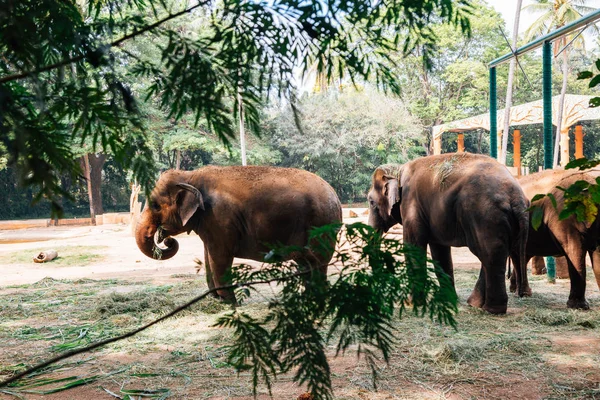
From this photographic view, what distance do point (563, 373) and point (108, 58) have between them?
11.4 feet

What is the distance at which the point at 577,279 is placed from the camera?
593 cm

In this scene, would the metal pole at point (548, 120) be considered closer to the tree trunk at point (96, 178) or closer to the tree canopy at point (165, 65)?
the tree canopy at point (165, 65)

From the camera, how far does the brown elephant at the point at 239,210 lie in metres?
6.70

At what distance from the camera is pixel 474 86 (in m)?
35.8

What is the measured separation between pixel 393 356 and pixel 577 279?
2.78 metres

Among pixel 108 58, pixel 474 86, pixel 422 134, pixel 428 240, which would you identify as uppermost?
pixel 474 86

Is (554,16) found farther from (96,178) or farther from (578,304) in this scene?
(578,304)

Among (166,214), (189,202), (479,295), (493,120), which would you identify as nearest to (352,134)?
(493,120)

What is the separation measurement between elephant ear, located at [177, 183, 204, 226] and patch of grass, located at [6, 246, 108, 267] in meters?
6.85

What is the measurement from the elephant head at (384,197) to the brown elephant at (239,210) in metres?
0.72

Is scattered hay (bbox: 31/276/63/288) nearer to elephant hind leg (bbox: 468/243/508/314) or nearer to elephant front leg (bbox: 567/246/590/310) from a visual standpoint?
elephant hind leg (bbox: 468/243/508/314)

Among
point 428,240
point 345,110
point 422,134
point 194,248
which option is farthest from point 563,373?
point 422,134

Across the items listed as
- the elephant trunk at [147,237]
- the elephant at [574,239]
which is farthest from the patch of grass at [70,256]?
the elephant at [574,239]

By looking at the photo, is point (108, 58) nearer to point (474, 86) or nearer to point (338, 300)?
point (338, 300)
